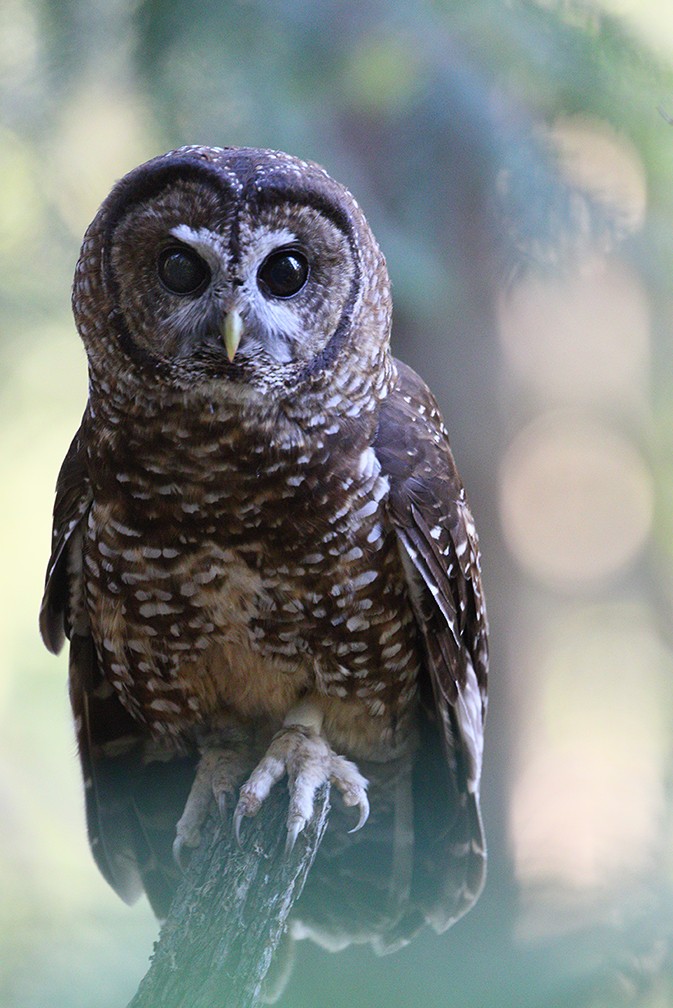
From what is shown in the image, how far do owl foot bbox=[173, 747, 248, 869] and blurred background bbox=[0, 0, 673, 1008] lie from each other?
128 millimetres

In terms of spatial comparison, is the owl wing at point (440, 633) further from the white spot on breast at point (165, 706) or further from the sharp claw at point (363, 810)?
the white spot on breast at point (165, 706)

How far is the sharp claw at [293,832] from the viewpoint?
125 centimetres

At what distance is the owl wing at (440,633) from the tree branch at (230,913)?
0.20 m

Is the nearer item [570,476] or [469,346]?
[469,346]

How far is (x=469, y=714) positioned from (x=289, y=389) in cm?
59

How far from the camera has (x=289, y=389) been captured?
1284mm

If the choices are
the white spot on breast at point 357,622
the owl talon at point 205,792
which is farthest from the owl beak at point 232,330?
the owl talon at point 205,792

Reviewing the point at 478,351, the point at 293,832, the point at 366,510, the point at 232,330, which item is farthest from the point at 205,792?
the point at 478,351

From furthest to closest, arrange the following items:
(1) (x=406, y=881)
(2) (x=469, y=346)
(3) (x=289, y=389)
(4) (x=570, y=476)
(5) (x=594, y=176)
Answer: (4) (x=570, y=476), (2) (x=469, y=346), (1) (x=406, y=881), (5) (x=594, y=176), (3) (x=289, y=389)

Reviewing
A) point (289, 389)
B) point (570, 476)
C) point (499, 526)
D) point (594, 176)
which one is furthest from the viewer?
point (570, 476)

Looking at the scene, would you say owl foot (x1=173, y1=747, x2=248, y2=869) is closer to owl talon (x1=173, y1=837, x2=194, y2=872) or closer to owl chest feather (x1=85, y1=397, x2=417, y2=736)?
→ owl talon (x1=173, y1=837, x2=194, y2=872)

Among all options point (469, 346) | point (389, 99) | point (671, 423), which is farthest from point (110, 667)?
point (671, 423)

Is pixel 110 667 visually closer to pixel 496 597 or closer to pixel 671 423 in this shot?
pixel 496 597

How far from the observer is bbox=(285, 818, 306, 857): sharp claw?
1.25 m
